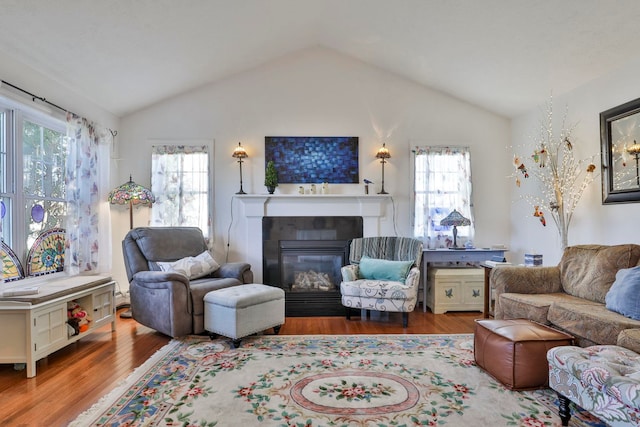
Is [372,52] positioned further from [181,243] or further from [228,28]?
[181,243]

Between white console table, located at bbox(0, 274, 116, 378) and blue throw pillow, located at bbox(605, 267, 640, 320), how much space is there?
3.89 metres

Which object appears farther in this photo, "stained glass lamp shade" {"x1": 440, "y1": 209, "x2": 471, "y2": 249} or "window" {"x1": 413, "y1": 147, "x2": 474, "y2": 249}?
"window" {"x1": 413, "y1": 147, "x2": 474, "y2": 249}

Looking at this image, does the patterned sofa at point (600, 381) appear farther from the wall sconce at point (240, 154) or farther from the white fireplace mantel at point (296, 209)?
the wall sconce at point (240, 154)

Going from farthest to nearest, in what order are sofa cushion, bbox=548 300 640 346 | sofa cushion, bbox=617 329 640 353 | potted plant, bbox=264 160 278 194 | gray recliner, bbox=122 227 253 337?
1. potted plant, bbox=264 160 278 194
2. gray recliner, bbox=122 227 253 337
3. sofa cushion, bbox=548 300 640 346
4. sofa cushion, bbox=617 329 640 353

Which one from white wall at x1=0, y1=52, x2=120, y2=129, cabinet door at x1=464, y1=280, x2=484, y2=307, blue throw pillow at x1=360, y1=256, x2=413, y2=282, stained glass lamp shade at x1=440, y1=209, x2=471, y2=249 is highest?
white wall at x1=0, y1=52, x2=120, y2=129

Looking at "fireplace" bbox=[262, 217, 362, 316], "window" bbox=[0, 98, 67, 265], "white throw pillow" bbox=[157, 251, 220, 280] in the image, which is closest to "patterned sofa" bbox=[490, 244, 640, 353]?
"fireplace" bbox=[262, 217, 362, 316]

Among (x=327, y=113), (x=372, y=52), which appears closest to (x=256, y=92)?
(x=327, y=113)

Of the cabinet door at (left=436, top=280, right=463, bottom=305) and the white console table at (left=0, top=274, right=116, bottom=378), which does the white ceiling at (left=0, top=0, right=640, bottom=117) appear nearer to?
the white console table at (left=0, top=274, right=116, bottom=378)

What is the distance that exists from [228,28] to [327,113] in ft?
5.19

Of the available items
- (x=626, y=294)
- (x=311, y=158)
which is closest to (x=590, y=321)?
(x=626, y=294)

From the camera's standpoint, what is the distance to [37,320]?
273 cm

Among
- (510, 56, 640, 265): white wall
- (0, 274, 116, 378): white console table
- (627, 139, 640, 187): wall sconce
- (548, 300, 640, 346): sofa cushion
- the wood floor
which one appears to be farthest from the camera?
(510, 56, 640, 265): white wall

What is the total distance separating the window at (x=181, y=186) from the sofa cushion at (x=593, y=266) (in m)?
3.75

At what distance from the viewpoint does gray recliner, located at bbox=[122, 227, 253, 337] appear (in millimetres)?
3365
